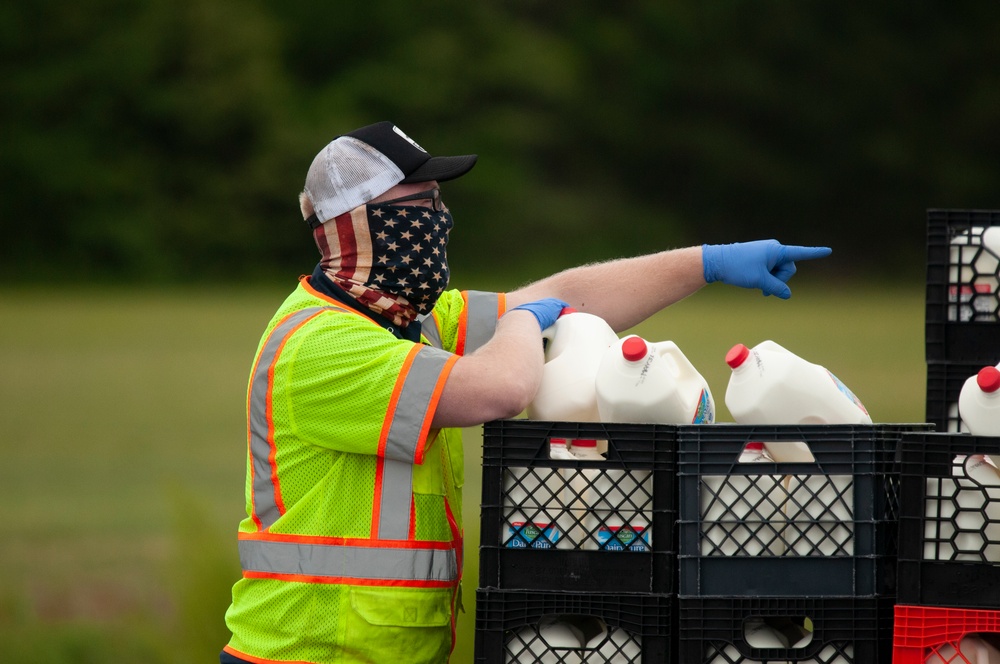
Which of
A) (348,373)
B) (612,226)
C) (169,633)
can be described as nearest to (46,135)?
(612,226)

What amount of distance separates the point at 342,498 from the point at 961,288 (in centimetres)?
161

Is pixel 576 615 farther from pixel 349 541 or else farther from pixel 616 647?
pixel 349 541

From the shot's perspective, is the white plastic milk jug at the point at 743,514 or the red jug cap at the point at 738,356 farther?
the red jug cap at the point at 738,356

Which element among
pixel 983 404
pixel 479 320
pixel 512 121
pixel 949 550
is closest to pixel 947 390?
pixel 983 404

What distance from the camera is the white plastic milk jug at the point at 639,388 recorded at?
9.45ft

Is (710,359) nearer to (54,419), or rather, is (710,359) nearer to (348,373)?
(54,419)

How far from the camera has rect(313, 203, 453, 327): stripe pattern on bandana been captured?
3.09 meters

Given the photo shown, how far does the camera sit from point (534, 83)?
38.6m

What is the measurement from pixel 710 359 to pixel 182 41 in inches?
817

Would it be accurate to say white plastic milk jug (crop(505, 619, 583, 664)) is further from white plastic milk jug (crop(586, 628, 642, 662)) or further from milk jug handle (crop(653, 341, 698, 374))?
milk jug handle (crop(653, 341, 698, 374))

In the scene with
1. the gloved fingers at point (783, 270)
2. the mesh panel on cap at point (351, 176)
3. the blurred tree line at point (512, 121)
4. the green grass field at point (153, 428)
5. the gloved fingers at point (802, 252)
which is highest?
the blurred tree line at point (512, 121)

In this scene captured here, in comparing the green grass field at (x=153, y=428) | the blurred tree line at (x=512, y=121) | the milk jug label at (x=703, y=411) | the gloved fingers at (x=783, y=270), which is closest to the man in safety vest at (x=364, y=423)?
the milk jug label at (x=703, y=411)

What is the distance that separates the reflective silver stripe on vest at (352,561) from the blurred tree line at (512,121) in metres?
32.1

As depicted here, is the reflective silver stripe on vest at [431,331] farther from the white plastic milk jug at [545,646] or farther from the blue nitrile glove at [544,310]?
the white plastic milk jug at [545,646]
